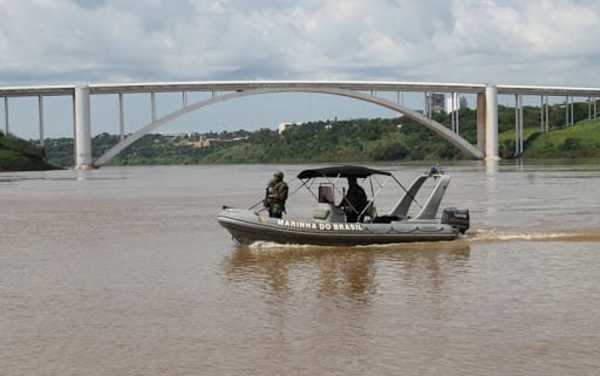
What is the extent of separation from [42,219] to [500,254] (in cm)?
1218

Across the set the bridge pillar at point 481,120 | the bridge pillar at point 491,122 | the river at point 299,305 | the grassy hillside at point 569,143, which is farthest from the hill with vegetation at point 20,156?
the river at point 299,305

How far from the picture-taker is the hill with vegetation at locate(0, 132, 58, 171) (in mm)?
72125

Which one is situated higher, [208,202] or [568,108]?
[568,108]

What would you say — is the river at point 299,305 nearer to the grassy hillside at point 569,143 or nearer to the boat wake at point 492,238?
the boat wake at point 492,238

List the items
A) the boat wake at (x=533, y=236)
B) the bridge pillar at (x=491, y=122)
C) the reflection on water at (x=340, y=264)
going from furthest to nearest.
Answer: the bridge pillar at (x=491, y=122) → the boat wake at (x=533, y=236) → the reflection on water at (x=340, y=264)

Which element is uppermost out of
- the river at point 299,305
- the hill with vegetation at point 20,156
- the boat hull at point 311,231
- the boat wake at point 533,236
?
the hill with vegetation at point 20,156

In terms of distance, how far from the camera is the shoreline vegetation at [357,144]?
85.1 m

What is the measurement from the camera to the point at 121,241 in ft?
51.4

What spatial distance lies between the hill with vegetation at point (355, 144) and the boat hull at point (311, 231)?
2857 inches

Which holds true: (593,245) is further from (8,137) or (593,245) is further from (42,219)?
(8,137)

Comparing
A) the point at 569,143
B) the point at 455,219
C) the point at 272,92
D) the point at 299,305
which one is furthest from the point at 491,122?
the point at 299,305

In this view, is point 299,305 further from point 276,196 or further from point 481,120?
point 481,120

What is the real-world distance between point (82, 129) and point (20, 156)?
5.79 m

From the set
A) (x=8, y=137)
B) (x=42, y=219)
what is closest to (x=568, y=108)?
(x=8, y=137)
